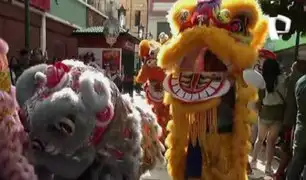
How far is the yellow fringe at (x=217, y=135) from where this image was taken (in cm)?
418

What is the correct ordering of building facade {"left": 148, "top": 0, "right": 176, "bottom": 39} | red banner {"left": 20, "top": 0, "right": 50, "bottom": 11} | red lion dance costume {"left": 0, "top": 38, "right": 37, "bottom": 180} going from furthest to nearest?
building facade {"left": 148, "top": 0, "right": 176, "bottom": 39} < red banner {"left": 20, "top": 0, "right": 50, "bottom": 11} < red lion dance costume {"left": 0, "top": 38, "right": 37, "bottom": 180}

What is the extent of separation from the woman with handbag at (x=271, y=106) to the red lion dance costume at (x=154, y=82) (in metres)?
1.29

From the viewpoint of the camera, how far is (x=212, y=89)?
4148mm

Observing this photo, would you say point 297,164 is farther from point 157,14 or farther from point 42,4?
point 157,14

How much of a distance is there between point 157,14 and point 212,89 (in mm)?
45081

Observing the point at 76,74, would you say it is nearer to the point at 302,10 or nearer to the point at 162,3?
the point at 302,10

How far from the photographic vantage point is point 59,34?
63.4 ft

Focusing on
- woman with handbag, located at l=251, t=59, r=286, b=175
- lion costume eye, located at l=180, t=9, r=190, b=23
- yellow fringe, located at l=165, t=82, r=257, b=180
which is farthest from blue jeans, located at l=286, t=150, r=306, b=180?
woman with handbag, located at l=251, t=59, r=286, b=175

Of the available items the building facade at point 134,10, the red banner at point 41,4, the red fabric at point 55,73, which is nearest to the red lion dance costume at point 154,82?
the red fabric at point 55,73

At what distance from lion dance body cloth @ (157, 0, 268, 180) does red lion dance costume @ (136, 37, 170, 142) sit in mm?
2360

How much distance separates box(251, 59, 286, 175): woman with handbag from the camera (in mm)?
6512

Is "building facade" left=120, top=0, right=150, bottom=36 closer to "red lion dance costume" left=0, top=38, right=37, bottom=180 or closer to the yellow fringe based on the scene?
the yellow fringe

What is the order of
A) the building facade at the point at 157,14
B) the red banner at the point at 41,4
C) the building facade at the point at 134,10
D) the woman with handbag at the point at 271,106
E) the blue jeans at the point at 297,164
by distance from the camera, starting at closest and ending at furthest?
1. the blue jeans at the point at 297,164
2. the woman with handbag at the point at 271,106
3. the red banner at the point at 41,4
4. the building facade at the point at 157,14
5. the building facade at the point at 134,10

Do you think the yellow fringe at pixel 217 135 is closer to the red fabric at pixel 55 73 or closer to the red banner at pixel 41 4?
the red fabric at pixel 55 73
